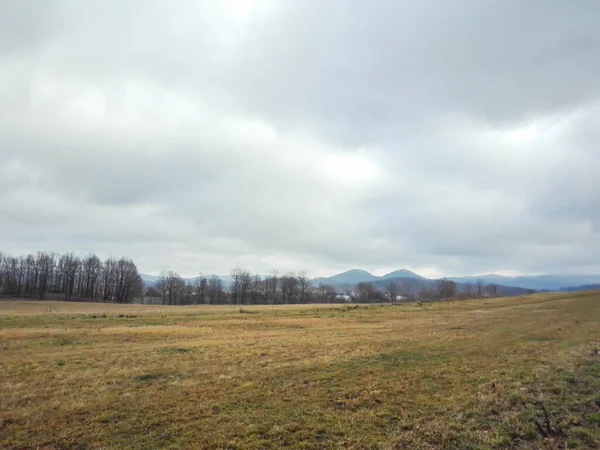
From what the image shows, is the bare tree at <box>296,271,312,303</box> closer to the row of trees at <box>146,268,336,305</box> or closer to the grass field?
the row of trees at <box>146,268,336,305</box>

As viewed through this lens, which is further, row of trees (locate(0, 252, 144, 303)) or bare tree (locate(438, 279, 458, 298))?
bare tree (locate(438, 279, 458, 298))

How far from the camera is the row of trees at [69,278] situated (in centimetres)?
13175

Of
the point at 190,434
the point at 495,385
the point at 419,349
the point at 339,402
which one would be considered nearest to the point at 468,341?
the point at 419,349


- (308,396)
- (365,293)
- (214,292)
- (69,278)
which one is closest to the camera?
(308,396)

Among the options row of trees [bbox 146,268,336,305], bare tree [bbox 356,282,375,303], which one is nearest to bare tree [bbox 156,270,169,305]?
row of trees [bbox 146,268,336,305]

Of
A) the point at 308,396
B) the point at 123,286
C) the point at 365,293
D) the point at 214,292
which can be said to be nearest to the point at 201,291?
the point at 214,292

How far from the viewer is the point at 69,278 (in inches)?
5413

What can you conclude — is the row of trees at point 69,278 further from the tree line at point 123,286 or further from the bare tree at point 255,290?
the bare tree at point 255,290

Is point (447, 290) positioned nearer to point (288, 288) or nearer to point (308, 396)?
point (288, 288)

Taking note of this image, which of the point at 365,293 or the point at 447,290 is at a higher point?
the point at 447,290

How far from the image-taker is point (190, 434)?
8078mm

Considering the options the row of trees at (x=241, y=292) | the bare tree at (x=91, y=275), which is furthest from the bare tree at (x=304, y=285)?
the bare tree at (x=91, y=275)

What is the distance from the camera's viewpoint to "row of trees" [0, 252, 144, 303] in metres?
132

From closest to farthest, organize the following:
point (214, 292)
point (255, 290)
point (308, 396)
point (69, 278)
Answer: point (308, 396)
point (69, 278)
point (214, 292)
point (255, 290)
